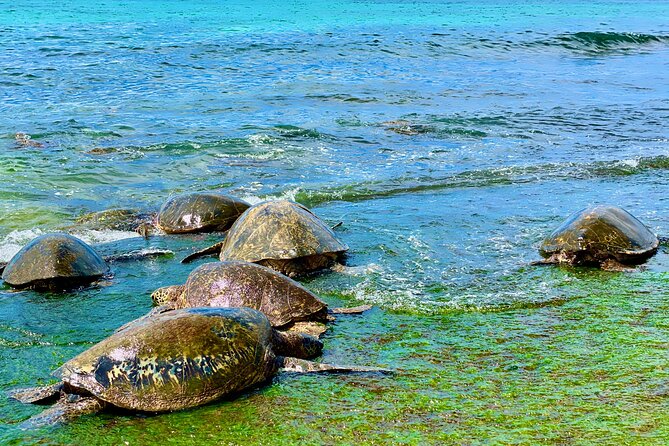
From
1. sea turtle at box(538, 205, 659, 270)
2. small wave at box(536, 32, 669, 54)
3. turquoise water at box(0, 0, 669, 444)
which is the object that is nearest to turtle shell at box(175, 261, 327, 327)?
turquoise water at box(0, 0, 669, 444)

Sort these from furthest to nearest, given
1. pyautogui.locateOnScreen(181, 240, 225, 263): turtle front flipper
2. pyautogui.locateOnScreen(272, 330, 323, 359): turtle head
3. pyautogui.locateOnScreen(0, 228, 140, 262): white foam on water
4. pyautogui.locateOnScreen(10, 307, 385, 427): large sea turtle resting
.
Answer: pyautogui.locateOnScreen(0, 228, 140, 262): white foam on water
pyautogui.locateOnScreen(181, 240, 225, 263): turtle front flipper
pyautogui.locateOnScreen(272, 330, 323, 359): turtle head
pyautogui.locateOnScreen(10, 307, 385, 427): large sea turtle resting

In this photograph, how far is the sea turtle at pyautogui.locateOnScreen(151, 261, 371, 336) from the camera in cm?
526

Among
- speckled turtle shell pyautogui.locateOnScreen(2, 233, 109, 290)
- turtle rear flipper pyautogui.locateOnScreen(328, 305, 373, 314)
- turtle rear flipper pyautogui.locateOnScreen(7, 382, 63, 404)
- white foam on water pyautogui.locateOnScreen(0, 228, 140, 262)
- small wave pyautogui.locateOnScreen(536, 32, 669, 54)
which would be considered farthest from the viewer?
small wave pyautogui.locateOnScreen(536, 32, 669, 54)

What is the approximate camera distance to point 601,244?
6.74m

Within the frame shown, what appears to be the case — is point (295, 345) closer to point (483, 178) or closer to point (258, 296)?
point (258, 296)

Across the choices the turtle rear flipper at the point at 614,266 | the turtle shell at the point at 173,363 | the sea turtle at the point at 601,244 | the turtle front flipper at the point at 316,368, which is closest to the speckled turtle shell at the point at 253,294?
the turtle front flipper at the point at 316,368

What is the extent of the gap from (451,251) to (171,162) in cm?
614

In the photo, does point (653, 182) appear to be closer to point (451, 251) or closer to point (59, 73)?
point (451, 251)

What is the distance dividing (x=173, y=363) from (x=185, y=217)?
4382mm

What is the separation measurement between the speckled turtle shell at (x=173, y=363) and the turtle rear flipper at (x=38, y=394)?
0.09m

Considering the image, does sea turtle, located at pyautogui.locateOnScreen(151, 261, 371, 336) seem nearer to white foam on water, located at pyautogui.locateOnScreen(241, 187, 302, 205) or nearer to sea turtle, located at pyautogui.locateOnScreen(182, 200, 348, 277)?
sea turtle, located at pyautogui.locateOnScreen(182, 200, 348, 277)

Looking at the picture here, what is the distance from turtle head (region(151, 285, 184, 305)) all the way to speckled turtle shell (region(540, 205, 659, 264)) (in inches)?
130

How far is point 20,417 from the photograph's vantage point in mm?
4078

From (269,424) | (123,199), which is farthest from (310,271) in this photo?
(123,199)
